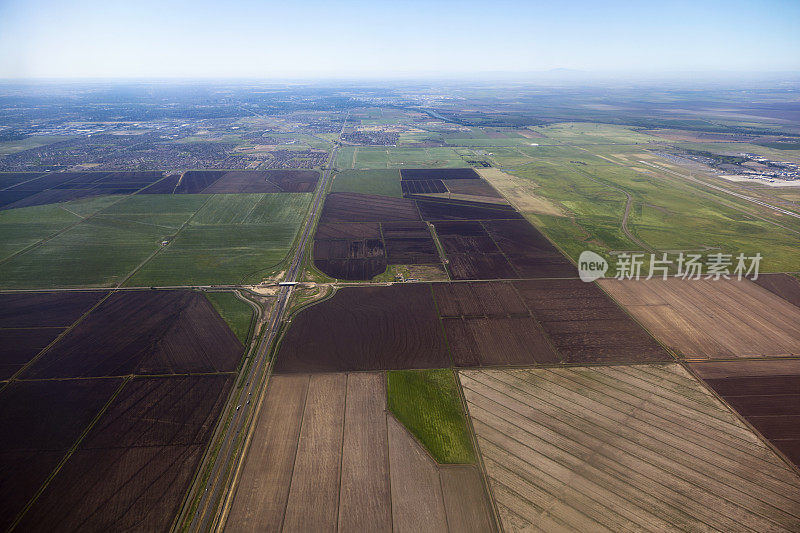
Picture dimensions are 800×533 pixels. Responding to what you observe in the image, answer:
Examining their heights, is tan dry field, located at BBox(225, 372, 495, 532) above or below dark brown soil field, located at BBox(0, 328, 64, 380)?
below

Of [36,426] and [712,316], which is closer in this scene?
[36,426]

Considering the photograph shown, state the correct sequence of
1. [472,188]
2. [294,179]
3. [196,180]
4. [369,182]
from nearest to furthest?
→ 1. [472,188]
2. [196,180]
3. [369,182]
4. [294,179]

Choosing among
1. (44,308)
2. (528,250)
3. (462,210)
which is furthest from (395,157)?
(44,308)

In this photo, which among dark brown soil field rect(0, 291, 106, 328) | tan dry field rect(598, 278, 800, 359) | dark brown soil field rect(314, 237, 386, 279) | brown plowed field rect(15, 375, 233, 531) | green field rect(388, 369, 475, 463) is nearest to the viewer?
brown plowed field rect(15, 375, 233, 531)

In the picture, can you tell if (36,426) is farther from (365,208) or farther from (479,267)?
(365,208)

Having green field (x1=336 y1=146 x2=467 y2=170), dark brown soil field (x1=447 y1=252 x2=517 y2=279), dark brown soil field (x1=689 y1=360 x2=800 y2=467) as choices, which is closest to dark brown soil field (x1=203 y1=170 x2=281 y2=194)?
green field (x1=336 y1=146 x2=467 y2=170)

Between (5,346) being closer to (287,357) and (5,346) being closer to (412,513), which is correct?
(287,357)

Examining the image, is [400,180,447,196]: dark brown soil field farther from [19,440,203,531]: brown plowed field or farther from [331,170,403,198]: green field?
[19,440,203,531]: brown plowed field
